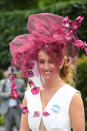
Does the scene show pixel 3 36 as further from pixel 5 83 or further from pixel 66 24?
pixel 66 24

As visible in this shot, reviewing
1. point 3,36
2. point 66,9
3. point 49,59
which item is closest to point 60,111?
point 49,59

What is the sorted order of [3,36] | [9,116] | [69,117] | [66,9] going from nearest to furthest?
[69,117], [9,116], [66,9], [3,36]

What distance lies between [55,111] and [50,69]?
33 cm

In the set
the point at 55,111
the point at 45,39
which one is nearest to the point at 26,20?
the point at 45,39

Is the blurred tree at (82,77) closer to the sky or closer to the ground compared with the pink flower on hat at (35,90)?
closer to the ground

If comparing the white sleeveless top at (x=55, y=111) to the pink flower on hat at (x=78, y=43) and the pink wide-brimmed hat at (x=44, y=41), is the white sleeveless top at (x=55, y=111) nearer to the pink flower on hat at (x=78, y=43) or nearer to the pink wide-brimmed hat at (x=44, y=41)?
the pink wide-brimmed hat at (x=44, y=41)

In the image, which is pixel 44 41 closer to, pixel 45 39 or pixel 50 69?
pixel 45 39

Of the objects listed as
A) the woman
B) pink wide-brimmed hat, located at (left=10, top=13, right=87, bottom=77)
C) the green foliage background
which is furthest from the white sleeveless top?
the green foliage background

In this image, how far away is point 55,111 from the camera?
3201 mm

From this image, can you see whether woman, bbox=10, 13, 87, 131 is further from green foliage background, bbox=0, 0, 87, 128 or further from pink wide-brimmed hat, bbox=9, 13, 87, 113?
green foliage background, bbox=0, 0, 87, 128

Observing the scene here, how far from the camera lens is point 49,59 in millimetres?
3201

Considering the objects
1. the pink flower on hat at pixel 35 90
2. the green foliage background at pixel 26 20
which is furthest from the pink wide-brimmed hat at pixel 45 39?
the green foliage background at pixel 26 20

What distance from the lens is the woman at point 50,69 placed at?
3.17 m

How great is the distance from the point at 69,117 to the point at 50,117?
0.15 m
